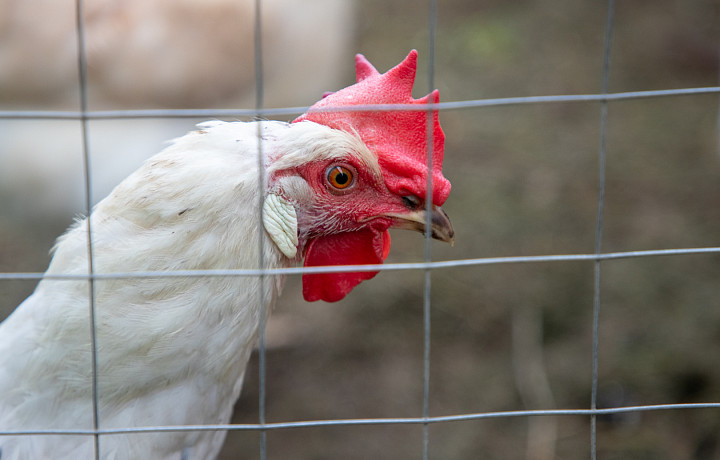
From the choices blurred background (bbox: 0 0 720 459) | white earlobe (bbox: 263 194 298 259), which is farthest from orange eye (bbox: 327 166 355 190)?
blurred background (bbox: 0 0 720 459)

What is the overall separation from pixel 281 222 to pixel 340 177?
0.17m

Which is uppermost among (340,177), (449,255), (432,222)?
(340,177)

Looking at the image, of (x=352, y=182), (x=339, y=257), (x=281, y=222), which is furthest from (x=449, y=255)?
(x=281, y=222)

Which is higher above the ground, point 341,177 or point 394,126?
point 394,126

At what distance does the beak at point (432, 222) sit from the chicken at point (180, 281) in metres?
0.05

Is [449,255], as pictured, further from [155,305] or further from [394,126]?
[155,305]

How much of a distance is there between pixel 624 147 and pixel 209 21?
114 inches

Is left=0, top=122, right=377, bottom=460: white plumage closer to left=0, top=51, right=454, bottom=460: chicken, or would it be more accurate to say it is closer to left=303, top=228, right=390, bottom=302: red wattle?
left=0, top=51, right=454, bottom=460: chicken

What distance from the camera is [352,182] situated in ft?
5.33

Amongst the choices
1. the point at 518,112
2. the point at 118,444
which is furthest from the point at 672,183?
the point at 118,444

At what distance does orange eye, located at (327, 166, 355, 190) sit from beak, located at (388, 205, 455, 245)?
5.4 inches

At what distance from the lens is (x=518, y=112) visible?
17.3 ft

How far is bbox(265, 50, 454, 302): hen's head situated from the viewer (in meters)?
1.54

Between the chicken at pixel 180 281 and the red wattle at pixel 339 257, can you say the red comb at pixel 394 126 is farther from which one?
the red wattle at pixel 339 257
